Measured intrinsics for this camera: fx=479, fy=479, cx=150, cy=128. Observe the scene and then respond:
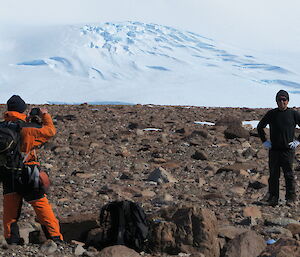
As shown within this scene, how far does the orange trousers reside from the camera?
4.38 metres

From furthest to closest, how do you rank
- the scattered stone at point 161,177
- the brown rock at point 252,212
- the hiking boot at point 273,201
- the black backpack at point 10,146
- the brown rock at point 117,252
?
1. the scattered stone at point 161,177
2. the hiking boot at point 273,201
3. the brown rock at point 252,212
4. the black backpack at point 10,146
5. the brown rock at point 117,252

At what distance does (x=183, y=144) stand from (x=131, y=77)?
39797mm

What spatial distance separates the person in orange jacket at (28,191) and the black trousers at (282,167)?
293 cm

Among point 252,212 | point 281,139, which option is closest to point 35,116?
point 252,212

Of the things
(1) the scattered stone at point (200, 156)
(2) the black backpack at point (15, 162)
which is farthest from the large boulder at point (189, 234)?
(1) the scattered stone at point (200, 156)

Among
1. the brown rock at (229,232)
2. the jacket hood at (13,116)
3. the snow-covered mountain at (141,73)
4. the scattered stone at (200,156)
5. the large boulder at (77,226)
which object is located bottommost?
the large boulder at (77,226)

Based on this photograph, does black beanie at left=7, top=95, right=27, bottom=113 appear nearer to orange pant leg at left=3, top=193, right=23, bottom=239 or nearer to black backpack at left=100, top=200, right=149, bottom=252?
orange pant leg at left=3, top=193, right=23, bottom=239

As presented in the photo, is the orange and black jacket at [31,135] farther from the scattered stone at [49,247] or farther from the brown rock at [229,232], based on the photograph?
the brown rock at [229,232]

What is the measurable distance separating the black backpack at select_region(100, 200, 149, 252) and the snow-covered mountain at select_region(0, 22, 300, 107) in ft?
121

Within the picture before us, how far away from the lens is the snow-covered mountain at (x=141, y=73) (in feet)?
148

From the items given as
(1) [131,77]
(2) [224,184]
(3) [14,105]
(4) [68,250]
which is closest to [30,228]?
(4) [68,250]

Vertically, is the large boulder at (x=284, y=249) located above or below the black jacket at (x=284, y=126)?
below

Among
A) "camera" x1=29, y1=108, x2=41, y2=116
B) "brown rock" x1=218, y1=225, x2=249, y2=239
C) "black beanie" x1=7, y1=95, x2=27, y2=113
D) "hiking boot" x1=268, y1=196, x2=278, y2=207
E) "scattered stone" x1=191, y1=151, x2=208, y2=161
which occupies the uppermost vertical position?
"black beanie" x1=7, y1=95, x2=27, y2=113

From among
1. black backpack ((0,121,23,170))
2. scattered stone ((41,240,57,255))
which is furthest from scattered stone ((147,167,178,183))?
black backpack ((0,121,23,170))
